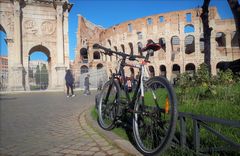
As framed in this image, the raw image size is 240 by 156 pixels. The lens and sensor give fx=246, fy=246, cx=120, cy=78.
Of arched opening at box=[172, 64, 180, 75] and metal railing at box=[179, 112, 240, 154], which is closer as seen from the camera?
metal railing at box=[179, 112, 240, 154]

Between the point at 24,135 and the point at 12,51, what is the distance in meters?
22.2

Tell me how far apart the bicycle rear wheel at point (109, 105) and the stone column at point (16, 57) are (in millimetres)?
20982

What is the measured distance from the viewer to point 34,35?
Result: 83.9 ft

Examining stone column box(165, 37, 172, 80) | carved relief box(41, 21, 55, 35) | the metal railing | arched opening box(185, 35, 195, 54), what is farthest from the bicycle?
arched opening box(185, 35, 195, 54)

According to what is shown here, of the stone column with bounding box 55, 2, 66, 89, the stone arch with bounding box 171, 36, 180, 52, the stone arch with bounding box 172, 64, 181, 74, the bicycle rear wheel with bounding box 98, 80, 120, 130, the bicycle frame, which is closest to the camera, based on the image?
the bicycle frame

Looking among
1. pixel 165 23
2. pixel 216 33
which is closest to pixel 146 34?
pixel 165 23

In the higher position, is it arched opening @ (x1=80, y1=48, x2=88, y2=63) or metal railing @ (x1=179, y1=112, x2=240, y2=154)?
arched opening @ (x1=80, y1=48, x2=88, y2=63)

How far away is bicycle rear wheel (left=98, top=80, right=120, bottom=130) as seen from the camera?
4193 millimetres

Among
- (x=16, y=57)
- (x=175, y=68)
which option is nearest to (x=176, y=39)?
(x=175, y=68)

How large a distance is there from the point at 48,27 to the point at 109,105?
23.7 meters

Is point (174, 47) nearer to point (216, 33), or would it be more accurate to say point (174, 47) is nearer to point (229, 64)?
point (216, 33)

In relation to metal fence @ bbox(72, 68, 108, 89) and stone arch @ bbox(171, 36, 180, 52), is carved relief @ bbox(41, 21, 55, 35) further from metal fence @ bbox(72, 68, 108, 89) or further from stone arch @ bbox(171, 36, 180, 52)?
stone arch @ bbox(171, 36, 180, 52)

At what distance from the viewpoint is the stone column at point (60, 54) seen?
83.5 feet

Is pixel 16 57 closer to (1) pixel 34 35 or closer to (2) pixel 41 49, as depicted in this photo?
(1) pixel 34 35
